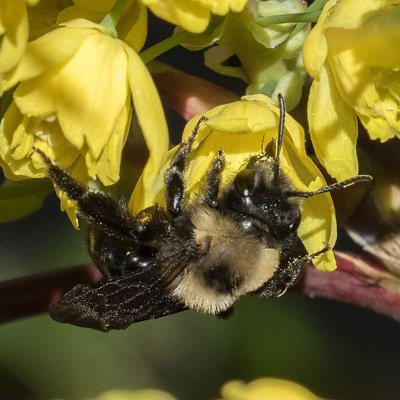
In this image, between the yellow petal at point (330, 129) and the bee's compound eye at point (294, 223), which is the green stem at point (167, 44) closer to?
the yellow petal at point (330, 129)

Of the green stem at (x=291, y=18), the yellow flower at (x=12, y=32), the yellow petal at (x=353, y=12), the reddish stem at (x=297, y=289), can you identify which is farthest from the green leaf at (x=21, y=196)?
the yellow petal at (x=353, y=12)

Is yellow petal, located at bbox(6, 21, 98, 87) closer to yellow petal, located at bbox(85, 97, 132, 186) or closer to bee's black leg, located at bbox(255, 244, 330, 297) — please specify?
yellow petal, located at bbox(85, 97, 132, 186)

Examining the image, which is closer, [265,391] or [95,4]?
[95,4]

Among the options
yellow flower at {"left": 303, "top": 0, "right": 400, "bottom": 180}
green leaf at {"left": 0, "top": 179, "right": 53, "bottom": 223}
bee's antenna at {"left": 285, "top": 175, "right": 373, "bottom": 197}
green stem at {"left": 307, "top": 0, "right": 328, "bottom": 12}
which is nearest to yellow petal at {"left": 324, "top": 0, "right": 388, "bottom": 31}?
yellow flower at {"left": 303, "top": 0, "right": 400, "bottom": 180}

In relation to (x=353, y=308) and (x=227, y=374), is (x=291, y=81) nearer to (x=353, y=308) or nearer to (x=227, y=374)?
(x=227, y=374)

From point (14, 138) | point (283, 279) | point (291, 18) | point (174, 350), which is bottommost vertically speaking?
point (174, 350)

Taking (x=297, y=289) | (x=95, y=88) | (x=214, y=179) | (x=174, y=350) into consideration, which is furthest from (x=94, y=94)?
(x=174, y=350)

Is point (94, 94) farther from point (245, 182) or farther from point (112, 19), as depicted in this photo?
point (245, 182)

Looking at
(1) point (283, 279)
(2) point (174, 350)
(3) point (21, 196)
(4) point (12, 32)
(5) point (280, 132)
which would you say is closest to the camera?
(4) point (12, 32)
